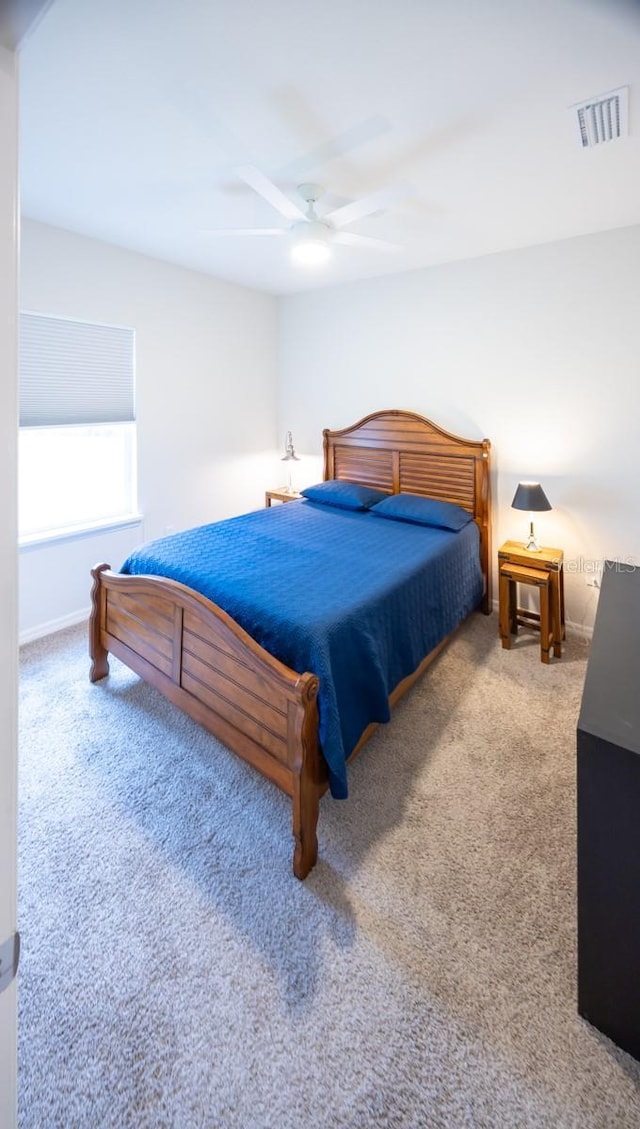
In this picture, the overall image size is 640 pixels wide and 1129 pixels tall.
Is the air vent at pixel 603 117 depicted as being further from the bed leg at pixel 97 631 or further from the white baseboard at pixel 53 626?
the white baseboard at pixel 53 626

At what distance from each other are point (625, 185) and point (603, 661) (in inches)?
93.9

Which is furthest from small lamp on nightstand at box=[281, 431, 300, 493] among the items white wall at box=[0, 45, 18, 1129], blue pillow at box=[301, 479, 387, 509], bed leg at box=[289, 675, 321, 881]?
white wall at box=[0, 45, 18, 1129]

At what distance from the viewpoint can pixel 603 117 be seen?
70.4 inches

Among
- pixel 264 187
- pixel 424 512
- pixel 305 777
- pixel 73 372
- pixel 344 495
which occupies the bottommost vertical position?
pixel 305 777

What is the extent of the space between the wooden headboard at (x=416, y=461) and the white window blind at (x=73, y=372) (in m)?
1.77

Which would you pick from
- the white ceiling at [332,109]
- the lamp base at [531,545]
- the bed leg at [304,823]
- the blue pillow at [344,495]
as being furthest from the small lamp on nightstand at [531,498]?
the bed leg at [304,823]

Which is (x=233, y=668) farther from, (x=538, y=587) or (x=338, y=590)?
(x=538, y=587)

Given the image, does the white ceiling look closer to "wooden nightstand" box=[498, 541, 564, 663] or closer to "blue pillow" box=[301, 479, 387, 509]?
"blue pillow" box=[301, 479, 387, 509]

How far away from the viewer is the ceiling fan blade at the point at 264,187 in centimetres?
177

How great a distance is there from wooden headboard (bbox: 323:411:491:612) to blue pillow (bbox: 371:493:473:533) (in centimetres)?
13

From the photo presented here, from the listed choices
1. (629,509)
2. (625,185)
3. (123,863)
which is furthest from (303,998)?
(625,185)

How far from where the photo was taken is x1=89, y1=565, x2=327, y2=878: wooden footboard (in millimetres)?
1665

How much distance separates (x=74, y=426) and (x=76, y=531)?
2.37 ft

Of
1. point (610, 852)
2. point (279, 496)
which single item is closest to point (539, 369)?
point (279, 496)
